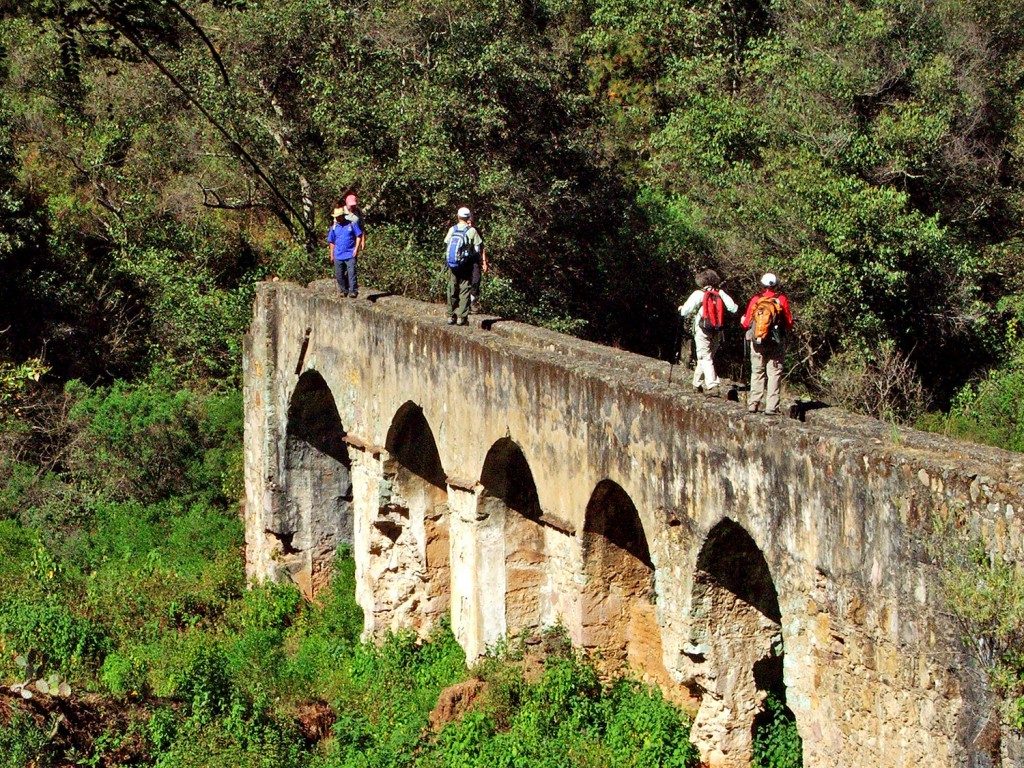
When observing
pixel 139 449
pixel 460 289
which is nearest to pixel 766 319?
pixel 460 289

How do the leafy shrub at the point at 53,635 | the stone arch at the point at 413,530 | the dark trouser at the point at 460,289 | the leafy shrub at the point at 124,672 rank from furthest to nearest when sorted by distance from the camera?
the leafy shrub at the point at 53,635 < the stone arch at the point at 413,530 < the leafy shrub at the point at 124,672 < the dark trouser at the point at 460,289

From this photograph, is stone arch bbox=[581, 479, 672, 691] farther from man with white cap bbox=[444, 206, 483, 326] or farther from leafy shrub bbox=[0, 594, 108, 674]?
leafy shrub bbox=[0, 594, 108, 674]

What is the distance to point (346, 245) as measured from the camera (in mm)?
15328

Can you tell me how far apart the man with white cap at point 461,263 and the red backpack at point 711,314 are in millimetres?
3392

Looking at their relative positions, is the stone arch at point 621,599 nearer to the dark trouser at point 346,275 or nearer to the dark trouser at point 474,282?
the dark trouser at point 474,282

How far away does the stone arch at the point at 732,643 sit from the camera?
31.8 ft

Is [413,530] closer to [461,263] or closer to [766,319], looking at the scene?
[461,263]

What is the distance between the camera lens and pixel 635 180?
23.4m

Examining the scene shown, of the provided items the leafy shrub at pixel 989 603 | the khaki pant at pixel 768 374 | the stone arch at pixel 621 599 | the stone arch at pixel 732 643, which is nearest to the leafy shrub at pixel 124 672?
the stone arch at pixel 621 599

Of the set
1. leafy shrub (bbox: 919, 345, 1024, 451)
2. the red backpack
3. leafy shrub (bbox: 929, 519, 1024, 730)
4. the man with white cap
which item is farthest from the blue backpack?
leafy shrub (bbox: 929, 519, 1024, 730)

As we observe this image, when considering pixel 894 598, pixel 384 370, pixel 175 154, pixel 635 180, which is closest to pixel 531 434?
pixel 384 370

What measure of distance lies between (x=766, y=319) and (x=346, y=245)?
733 centimetres

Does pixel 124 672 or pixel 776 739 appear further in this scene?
pixel 124 672

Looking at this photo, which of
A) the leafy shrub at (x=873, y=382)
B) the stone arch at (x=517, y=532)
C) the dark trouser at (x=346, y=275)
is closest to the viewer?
the stone arch at (x=517, y=532)
